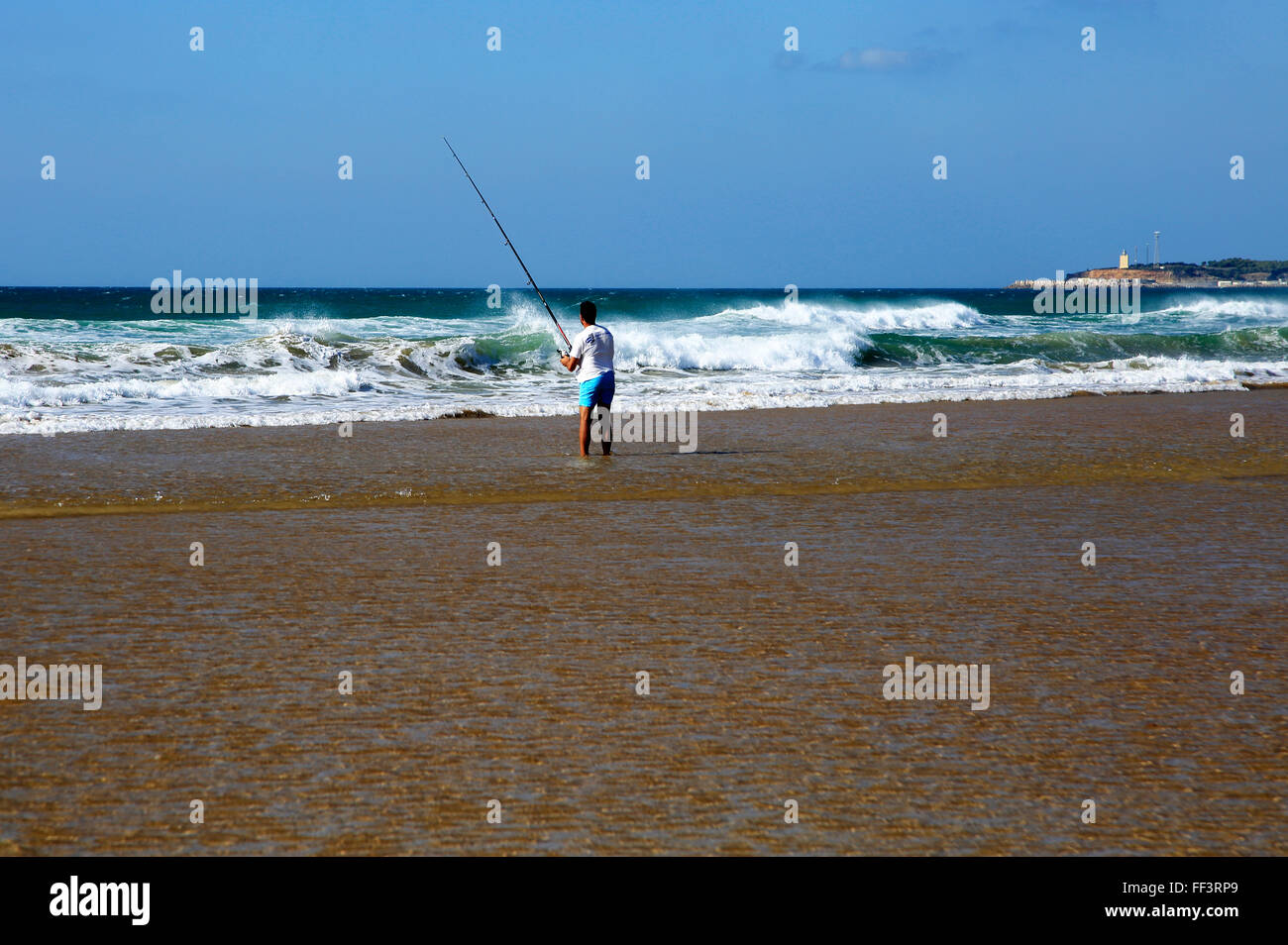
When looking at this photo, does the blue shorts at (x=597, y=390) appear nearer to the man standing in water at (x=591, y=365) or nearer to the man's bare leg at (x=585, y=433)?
the man standing in water at (x=591, y=365)

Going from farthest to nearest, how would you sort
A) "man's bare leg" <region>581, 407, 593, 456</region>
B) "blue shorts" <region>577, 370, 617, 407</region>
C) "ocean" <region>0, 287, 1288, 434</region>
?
"ocean" <region>0, 287, 1288, 434</region>
"blue shorts" <region>577, 370, 617, 407</region>
"man's bare leg" <region>581, 407, 593, 456</region>

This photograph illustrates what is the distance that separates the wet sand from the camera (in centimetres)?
284

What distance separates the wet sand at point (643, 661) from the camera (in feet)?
9.31

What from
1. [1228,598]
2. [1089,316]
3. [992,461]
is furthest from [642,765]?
[1089,316]

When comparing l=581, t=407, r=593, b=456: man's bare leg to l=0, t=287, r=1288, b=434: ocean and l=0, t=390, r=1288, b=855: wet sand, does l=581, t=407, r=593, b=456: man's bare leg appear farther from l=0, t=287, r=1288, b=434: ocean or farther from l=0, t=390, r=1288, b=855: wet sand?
l=0, t=287, r=1288, b=434: ocean

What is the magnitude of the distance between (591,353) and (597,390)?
350 mm

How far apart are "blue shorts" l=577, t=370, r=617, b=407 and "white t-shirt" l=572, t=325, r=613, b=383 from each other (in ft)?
0.14

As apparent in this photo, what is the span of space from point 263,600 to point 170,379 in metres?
14.0

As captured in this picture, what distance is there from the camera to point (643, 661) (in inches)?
162

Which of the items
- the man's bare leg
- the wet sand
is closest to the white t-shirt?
the man's bare leg

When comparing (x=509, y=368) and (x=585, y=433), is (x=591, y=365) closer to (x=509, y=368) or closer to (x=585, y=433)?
(x=585, y=433)

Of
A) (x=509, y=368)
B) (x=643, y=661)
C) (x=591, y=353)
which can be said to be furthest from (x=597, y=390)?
(x=509, y=368)
